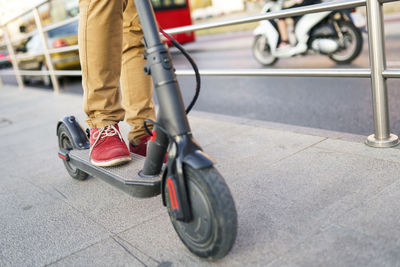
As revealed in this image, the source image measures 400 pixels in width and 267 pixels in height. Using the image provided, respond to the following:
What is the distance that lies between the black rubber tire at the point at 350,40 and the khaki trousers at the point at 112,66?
4.07 metres

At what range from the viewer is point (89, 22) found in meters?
1.70

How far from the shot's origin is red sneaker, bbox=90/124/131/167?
1824 millimetres

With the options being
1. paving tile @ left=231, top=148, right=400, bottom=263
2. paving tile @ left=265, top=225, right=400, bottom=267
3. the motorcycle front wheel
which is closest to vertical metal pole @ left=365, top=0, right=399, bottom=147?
paving tile @ left=231, top=148, right=400, bottom=263

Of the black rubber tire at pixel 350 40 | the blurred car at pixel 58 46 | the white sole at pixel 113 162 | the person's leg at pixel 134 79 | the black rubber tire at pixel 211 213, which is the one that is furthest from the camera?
the blurred car at pixel 58 46

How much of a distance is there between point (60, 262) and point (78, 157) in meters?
0.71

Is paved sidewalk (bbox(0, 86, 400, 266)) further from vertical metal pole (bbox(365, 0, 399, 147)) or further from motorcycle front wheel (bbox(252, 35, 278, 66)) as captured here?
motorcycle front wheel (bbox(252, 35, 278, 66))

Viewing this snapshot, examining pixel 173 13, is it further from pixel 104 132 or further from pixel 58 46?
pixel 104 132

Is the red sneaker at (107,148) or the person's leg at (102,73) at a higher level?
the person's leg at (102,73)

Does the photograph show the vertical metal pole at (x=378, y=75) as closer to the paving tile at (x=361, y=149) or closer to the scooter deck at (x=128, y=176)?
the paving tile at (x=361, y=149)

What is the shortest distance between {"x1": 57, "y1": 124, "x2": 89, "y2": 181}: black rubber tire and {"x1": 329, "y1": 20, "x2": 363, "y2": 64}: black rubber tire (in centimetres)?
426

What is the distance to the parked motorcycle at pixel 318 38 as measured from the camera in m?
5.50

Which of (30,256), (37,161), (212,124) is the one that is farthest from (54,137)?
(30,256)

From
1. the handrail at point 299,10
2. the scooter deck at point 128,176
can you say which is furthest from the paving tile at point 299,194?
the handrail at point 299,10

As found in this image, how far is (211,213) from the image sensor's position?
119 centimetres
